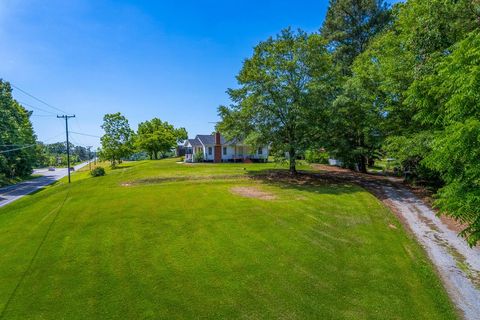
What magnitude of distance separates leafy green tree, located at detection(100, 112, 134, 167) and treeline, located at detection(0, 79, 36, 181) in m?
11.3

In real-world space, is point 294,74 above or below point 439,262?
above

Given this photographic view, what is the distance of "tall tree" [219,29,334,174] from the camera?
2227cm

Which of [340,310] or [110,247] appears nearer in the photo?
[340,310]

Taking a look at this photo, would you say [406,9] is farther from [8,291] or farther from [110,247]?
[8,291]

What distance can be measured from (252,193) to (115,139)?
137ft

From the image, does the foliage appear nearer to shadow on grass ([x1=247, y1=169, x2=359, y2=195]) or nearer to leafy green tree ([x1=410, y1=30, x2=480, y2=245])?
shadow on grass ([x1=247, y1=169, x2=359, y2=195])

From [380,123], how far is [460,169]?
14.0m

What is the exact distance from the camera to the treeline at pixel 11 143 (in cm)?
3538

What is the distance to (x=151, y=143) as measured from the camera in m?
58.3

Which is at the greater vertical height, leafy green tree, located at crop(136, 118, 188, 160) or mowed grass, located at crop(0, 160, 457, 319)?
leafy green tree, located at crop(136, 118, 188, 160)

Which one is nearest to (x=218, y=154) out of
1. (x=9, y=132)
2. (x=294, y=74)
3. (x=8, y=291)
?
(x=294, y=74)

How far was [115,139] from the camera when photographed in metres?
51.5

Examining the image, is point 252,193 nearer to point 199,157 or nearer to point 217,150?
point 217,150

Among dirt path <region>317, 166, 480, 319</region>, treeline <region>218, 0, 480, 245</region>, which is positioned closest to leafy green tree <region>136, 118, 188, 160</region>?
treeline <region>218, 0, 480, 245</region>
